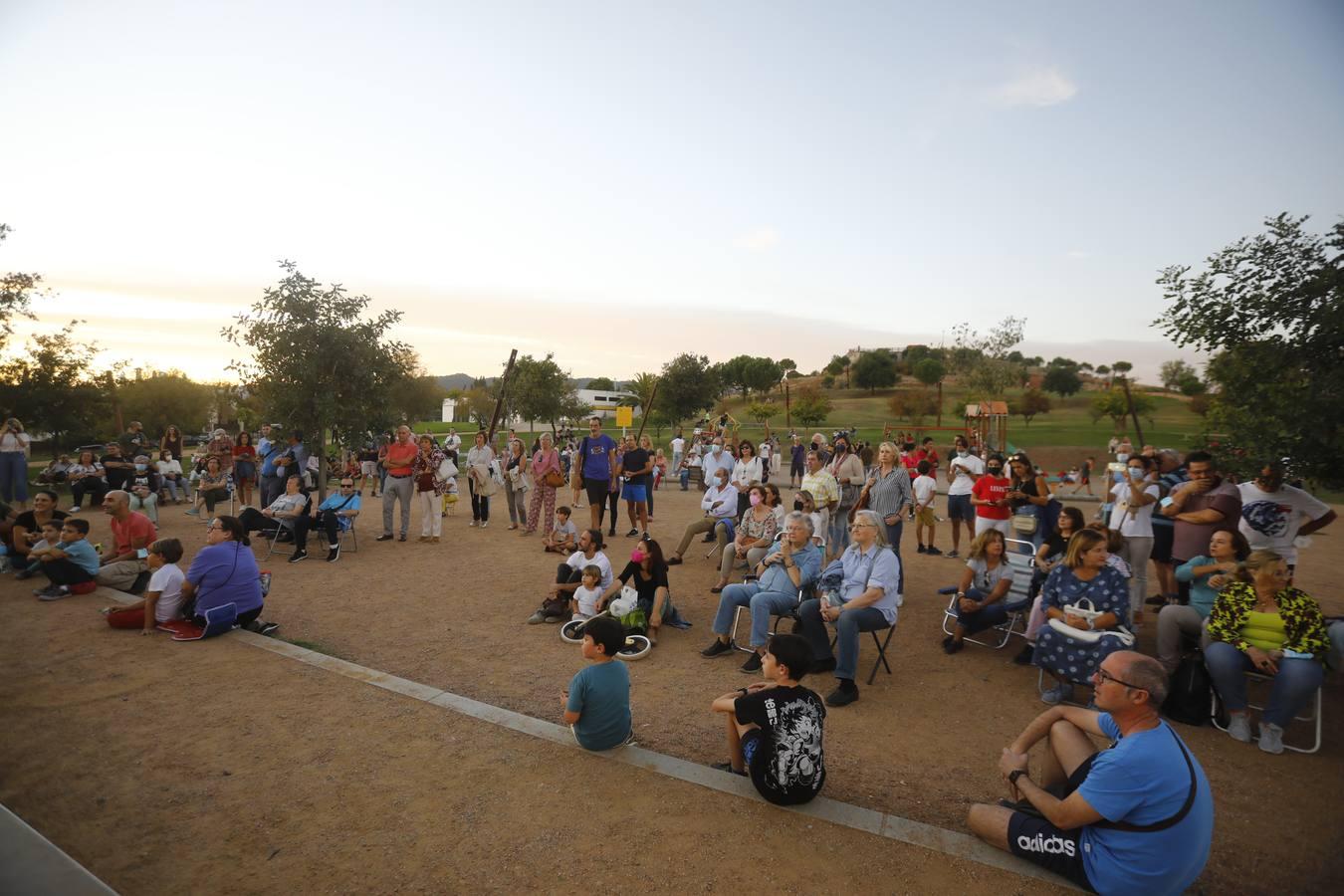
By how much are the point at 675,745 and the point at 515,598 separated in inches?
169

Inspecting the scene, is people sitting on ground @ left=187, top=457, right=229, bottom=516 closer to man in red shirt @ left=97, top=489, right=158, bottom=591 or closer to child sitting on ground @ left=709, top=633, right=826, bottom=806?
man in red shirt @ left=97, top=489, right=158, bottom=591

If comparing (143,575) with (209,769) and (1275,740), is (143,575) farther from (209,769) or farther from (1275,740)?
(1275,740)

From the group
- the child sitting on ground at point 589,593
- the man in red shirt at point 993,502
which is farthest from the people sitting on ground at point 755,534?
the man in red shirt at point 993,502

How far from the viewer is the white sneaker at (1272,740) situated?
4.70 m

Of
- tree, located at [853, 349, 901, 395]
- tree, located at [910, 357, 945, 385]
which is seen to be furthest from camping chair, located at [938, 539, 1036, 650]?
tree, located at [853, 349, 901, 395]

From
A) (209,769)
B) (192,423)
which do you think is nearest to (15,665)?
(209,769)

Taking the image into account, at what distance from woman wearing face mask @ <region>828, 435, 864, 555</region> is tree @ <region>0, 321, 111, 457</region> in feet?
118

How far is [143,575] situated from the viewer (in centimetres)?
834

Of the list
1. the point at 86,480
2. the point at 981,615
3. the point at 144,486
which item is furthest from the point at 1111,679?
the point at 86,480

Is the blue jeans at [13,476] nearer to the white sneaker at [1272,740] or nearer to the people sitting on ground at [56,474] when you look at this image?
the people sitting on ground at [56,474]

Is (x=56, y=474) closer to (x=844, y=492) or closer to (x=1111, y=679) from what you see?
(x=844, y=492)

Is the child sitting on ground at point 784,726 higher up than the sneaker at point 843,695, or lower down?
higher up

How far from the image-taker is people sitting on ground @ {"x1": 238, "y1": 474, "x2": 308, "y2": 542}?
10352 millimetres

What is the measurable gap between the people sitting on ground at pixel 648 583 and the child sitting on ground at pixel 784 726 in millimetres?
3242
